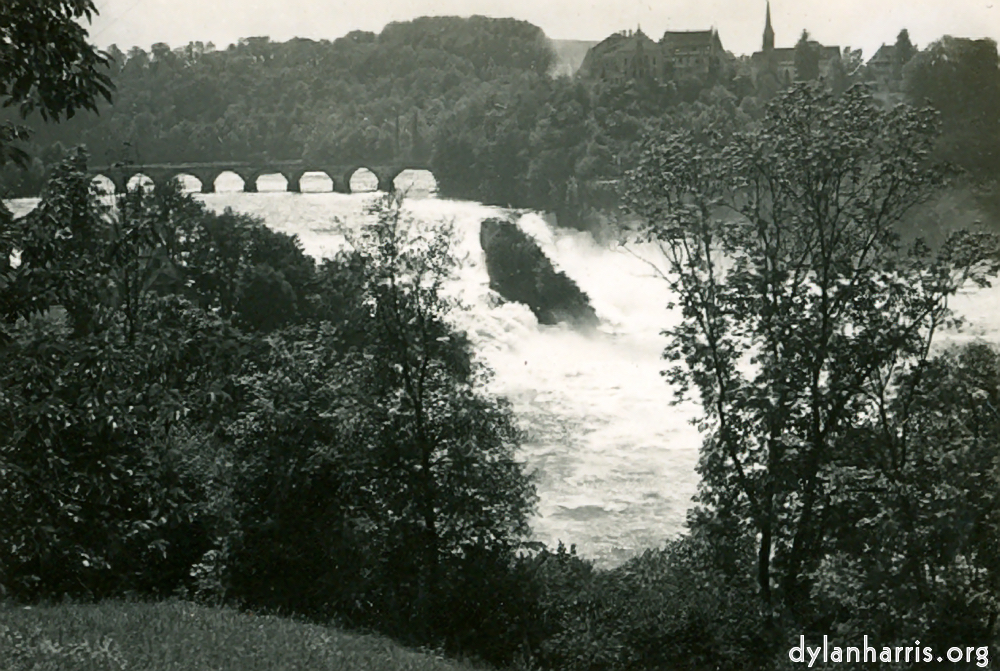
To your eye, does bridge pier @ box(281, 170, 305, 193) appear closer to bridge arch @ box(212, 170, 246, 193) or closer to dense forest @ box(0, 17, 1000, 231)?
dense forest @ box(0, 17, 1000, 231)

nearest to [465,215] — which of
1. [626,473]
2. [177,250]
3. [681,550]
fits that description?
[177,250]

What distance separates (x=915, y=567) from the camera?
10070 millimetres

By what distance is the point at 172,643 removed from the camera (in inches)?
312

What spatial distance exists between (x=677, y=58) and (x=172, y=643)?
40.5 meters

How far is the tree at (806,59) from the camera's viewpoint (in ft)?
113

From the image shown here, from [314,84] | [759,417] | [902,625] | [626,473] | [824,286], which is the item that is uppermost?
[314,84]

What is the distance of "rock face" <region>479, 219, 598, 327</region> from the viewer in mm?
34906

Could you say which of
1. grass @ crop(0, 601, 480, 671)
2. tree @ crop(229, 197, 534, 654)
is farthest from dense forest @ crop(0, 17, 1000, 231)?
grass @ crop(0, 601, 480, 671)

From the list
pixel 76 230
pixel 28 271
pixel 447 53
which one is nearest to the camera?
pixel 28 271

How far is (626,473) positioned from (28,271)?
17177mm

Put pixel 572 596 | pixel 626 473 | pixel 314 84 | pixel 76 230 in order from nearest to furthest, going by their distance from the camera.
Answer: pixel 76 230
pixel 572 596
pixel 626 473
pixel 314 84

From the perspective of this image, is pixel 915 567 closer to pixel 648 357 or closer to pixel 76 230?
pixel 76 230

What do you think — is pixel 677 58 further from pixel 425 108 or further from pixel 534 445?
pixel 534 445

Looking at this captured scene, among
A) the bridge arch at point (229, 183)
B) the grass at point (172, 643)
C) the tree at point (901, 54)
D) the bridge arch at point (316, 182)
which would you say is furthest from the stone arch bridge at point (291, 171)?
the grass at point (172, 643)
